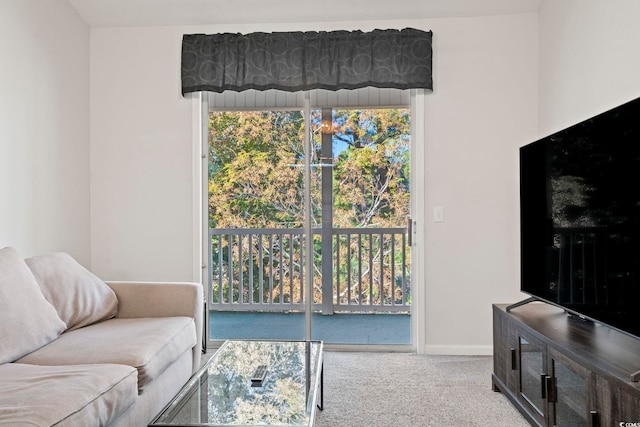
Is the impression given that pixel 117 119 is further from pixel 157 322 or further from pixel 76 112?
pixel 157 322

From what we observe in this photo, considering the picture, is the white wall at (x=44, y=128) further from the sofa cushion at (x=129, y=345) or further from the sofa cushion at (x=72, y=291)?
the sofa cushion at (x=129, y=345)

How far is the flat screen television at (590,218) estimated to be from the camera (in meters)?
1.59

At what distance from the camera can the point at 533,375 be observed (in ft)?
6.91

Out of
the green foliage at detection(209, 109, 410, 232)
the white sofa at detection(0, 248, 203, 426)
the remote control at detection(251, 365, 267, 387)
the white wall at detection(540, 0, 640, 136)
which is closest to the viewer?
the white sofa at detection(0, 248, 203, 426)

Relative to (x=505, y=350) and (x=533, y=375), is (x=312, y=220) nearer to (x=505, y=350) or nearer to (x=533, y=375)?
(x=505, y=350)

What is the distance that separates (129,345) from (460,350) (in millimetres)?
2328

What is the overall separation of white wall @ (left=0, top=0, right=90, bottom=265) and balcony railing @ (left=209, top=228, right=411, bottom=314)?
1.06 meters

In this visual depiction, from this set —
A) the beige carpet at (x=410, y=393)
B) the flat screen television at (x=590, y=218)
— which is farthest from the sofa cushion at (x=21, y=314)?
the flat screen television at (x=590, y=218)

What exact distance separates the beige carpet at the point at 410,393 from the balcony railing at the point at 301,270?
16.8 inches

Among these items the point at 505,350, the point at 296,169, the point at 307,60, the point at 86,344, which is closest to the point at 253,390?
the point at 86,344

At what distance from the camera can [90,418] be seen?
4.77ft

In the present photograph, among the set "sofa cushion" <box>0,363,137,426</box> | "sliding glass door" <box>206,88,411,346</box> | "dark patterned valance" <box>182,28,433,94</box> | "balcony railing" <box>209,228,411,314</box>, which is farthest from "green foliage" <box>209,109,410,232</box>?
"sofa cushion" <box>0,363,137,426</box>

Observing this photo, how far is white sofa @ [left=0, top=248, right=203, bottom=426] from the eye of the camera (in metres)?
1.46

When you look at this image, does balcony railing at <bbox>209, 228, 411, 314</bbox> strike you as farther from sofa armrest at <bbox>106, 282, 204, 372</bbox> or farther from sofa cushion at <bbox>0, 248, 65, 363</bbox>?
sofa cushion at <bbox>0, 248, 65, 363</bbox>
